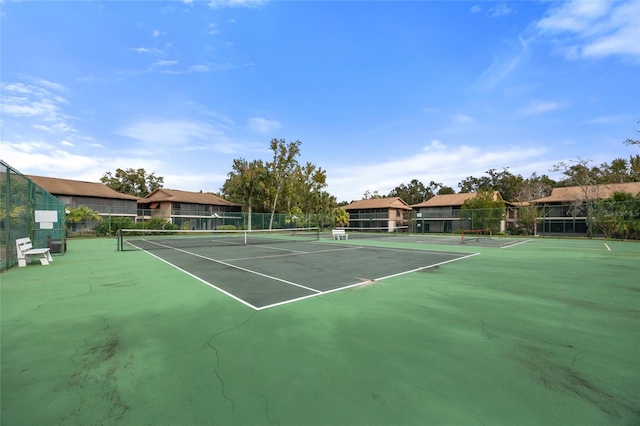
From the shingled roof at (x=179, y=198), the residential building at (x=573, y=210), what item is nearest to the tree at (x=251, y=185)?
the shingled roof at (x=179, y=198)

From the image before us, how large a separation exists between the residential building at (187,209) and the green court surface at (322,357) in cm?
4042

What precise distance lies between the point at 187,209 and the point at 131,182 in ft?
72.6

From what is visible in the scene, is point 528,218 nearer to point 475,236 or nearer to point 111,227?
point 475,236

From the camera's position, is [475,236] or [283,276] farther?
[475,236]

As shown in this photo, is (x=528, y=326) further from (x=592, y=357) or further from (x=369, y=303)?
(x=369, y=303)

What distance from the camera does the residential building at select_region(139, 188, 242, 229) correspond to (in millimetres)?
46656

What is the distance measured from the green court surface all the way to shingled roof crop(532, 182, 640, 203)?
48.3 metres

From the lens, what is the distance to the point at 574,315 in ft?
16.1

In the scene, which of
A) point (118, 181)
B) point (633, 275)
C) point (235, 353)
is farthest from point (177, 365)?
point (118, 181)

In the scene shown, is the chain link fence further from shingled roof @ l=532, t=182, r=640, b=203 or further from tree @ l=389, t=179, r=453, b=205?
tree @ l=389, t=179, r=453, b=205

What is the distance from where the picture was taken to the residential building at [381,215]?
2301 inches

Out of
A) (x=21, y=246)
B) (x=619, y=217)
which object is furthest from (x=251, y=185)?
(x=619, y=217)

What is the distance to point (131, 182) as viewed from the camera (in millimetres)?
61969

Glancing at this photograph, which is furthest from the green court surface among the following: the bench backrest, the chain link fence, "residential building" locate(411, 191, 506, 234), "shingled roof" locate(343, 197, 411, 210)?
"shingled roof" locate(343, 197, 411, 210)
